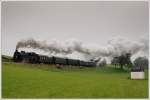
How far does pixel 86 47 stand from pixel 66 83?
1.53 ft

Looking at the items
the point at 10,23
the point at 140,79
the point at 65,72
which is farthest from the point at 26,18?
the point at 140,79

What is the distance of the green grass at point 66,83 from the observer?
4.45 meters

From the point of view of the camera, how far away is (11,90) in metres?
4.48

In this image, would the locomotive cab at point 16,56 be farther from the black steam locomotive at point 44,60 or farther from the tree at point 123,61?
the tree at point 123,61

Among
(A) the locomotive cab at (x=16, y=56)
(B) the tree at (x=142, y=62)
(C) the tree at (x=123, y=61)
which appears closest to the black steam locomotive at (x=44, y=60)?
(A) the locomotive cab at (x=16, y=56)

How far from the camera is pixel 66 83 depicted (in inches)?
178

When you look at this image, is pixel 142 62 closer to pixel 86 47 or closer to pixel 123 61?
pixel 123 61

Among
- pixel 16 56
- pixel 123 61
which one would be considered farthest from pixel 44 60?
pixel 123 61

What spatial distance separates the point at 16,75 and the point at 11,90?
0.18 m

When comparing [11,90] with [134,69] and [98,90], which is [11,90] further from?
[134,69]

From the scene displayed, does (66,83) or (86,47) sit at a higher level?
(86,47)

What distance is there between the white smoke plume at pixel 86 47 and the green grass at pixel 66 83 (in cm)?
18

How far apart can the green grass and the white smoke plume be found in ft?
0.60

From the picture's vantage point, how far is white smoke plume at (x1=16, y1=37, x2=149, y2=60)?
447 cm
